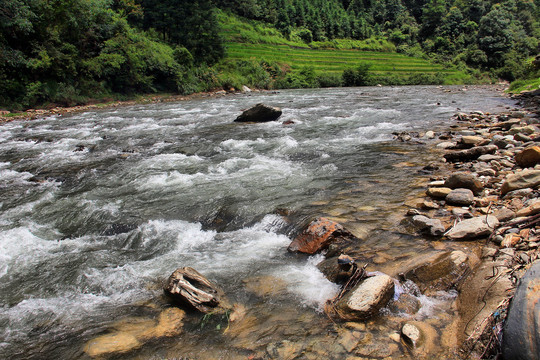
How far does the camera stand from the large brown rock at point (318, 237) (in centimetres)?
508

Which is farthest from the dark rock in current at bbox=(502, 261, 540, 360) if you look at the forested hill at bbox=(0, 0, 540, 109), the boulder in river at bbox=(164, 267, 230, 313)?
the forested hill at bbox=(0, 0, 540, 109)

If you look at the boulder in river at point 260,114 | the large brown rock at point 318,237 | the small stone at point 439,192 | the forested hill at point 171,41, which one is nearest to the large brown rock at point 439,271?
the large brown rock at point 318,237

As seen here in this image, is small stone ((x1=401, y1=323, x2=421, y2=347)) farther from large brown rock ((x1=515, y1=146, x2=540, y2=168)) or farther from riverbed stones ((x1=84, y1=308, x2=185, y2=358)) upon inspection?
large brown rock ((x1=515, y1=146, x2=540, y2=168))

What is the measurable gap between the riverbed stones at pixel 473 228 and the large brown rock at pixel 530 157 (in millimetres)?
3392

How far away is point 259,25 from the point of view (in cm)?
7869

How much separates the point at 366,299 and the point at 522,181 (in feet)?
13.9

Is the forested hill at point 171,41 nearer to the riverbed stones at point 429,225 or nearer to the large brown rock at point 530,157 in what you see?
the riverbed stones at point 429,225

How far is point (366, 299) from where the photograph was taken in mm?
3488

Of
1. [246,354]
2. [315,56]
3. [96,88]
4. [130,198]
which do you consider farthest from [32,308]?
[315,56]

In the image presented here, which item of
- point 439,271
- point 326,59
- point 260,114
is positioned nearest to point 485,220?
point 439,271

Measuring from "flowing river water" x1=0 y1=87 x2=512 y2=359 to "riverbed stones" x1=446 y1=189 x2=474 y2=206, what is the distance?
873mm

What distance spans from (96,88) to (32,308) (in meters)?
31.6

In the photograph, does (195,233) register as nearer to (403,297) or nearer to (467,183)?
(403,297)

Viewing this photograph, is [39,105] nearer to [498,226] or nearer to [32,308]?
[32,308]
